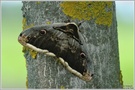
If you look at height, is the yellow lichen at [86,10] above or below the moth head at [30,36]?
above

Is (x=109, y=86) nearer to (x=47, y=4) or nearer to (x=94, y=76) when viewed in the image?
(x=94, y=76)

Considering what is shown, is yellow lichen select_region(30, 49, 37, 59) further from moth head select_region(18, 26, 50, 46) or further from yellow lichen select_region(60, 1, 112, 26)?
yellow lichen select_region(60, 1, 112, 26)

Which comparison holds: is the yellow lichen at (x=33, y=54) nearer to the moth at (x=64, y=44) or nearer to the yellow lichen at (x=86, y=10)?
the moth at (x=64, y=44)

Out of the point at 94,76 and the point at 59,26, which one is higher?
the point at 59,26

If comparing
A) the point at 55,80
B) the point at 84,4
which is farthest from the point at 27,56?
the point at 84,4

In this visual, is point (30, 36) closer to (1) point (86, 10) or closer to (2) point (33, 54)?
(2) point (33, 54)

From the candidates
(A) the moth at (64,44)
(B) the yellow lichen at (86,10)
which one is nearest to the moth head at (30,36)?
(A) the moth at (64,44)

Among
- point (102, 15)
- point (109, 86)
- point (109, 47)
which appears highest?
point (102, 15)
